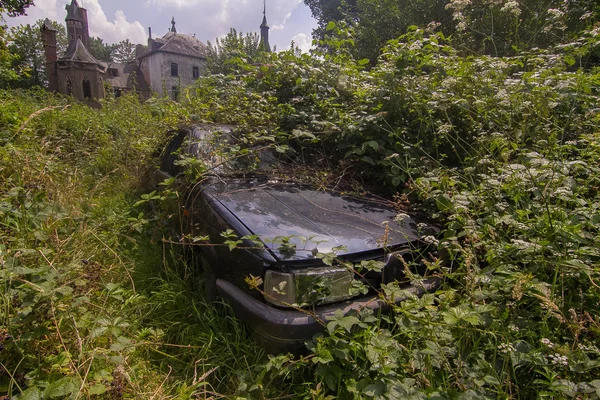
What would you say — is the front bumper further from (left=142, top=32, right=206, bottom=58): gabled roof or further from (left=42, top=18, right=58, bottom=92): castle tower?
(left=142, top=32, right=206, bottom=58): gabled roof

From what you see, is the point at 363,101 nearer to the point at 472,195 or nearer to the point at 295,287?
the point at 472,195

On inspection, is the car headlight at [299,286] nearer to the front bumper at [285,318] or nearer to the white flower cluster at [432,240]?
the front bumper at [285,318]

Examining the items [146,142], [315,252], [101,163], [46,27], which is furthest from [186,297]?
[46,27]

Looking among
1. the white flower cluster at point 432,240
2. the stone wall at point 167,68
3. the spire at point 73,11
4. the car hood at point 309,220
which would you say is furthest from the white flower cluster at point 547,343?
the spire at point 73,11

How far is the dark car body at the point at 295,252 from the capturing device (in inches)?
73.7

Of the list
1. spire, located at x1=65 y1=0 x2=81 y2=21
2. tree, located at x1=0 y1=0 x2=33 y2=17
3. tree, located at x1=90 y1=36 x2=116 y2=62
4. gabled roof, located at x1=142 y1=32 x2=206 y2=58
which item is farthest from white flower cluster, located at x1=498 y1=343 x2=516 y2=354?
tree, located at x1=90 y1=36 x2=116 y2=62

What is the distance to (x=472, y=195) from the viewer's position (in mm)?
2371

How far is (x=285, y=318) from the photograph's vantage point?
Result: 1823mm

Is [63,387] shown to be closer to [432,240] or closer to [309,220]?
[309,220]

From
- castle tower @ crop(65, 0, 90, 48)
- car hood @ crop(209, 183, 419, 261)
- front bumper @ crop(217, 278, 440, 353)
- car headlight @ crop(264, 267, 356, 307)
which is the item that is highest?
castle tower @ crop(65, 0, 90, 48)

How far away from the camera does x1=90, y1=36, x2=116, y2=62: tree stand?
217ft

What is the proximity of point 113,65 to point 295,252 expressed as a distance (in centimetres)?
5781

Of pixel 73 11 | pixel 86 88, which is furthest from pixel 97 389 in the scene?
pixel 73 11

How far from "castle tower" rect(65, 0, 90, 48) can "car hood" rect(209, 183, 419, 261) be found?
A: 55759 millimetres
